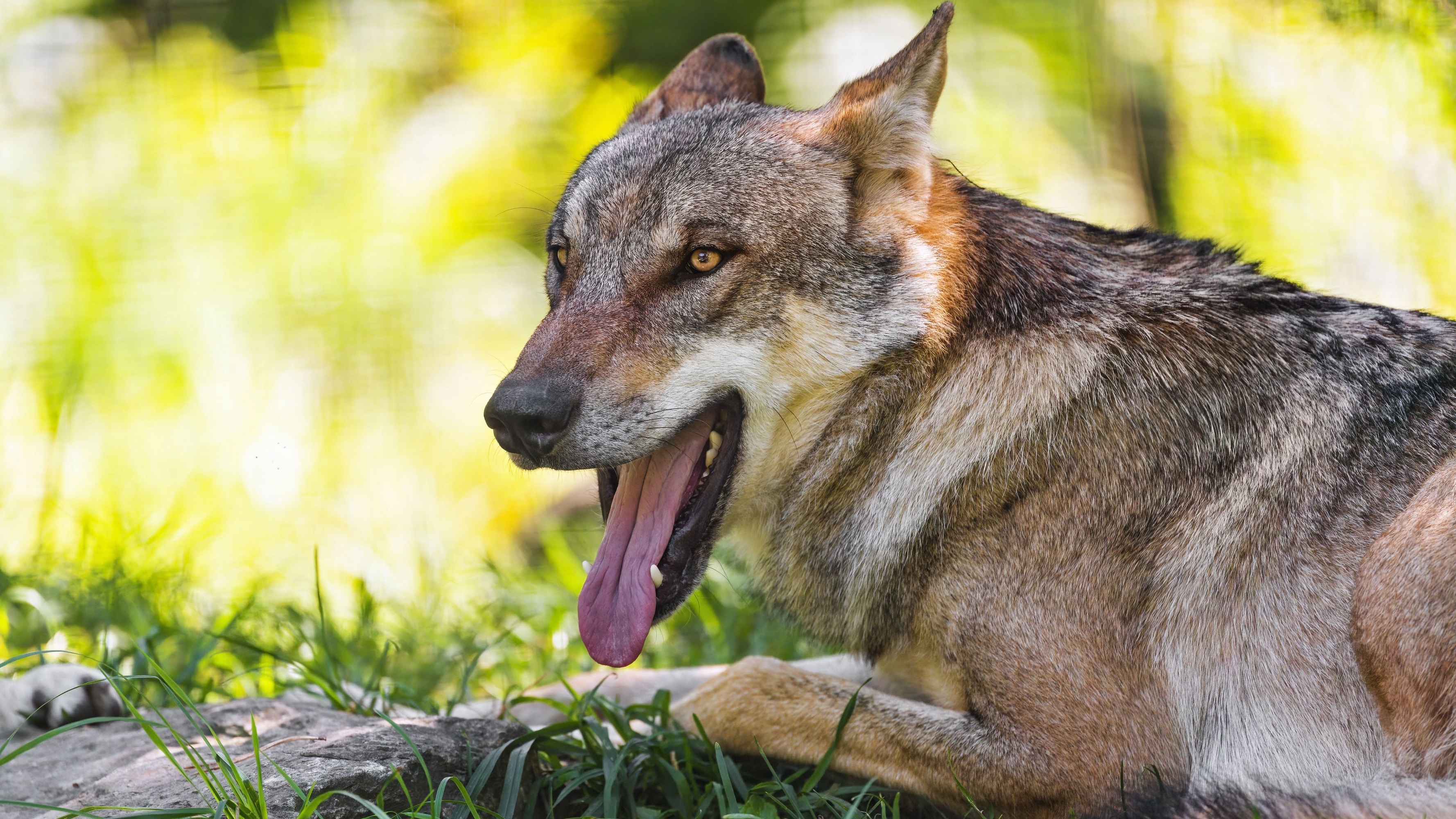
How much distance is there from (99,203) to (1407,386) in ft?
25.4

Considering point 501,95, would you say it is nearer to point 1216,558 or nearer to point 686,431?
point 686,431

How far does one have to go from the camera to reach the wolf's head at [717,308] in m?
3.04

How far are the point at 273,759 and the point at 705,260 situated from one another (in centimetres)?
162

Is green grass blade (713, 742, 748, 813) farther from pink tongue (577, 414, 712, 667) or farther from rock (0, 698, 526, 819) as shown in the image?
rock (0, 698, 526, 819)

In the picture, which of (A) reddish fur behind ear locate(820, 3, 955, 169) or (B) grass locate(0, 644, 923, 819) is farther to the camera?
(A) reddish fur behind ear locate(820, 3, 955, 169)

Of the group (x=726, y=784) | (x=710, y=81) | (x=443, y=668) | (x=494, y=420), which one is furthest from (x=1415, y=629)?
(x=443, y=668)

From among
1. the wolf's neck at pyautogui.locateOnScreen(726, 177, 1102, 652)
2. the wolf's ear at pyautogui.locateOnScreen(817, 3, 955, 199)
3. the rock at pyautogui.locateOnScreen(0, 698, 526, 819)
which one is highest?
the wolf's ear at pyautogui.locateOnScreen(817, 3, 955, 199)

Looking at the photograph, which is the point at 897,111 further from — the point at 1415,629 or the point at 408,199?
the point at 408,199

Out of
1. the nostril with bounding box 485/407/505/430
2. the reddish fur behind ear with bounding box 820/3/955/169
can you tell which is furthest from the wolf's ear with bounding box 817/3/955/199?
the nostril with bounding box 485/407/505/430

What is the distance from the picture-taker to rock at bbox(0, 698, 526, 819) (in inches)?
102

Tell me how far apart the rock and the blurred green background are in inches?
81.4

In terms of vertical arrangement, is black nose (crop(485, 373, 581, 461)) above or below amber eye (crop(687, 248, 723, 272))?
below

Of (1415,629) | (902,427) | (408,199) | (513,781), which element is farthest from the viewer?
(408,199)

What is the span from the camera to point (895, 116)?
3273mm
